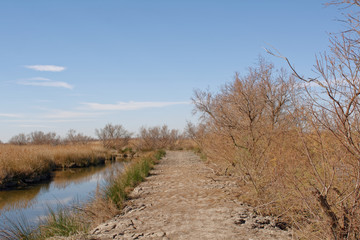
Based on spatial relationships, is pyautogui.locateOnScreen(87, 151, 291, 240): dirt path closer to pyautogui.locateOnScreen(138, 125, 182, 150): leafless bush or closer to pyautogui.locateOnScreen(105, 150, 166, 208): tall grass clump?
pyautogui.locateOnScreen(105, 150, 166, 208): tall grass clump

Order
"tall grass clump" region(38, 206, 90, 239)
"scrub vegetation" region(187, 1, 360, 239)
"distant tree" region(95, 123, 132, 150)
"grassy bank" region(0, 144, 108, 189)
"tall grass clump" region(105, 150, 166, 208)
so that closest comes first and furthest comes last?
"scrub vegetation" region(187, 1, 360, 239), "tall grass clump" region(38, 206, 90, 239), "tall grass clump" region(105, 150, 166, 208), "grassy bank" region(0, 144, 108, 189), "distant tree" region(95, 123, 132, 150)

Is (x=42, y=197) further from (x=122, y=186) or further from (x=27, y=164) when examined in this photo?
(x=27, y=164)

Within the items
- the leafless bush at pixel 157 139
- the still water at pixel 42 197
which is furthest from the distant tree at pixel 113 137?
the still water at pixel 42 197

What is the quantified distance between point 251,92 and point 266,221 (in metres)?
3.60

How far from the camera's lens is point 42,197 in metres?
11.9

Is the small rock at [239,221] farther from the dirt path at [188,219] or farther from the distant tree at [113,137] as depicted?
the distant tree at [113,137]

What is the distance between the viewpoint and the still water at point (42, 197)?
30.3ft

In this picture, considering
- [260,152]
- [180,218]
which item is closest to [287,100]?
[260,152]

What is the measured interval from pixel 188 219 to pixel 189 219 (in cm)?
2

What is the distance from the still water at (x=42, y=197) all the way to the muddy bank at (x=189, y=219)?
1749mm

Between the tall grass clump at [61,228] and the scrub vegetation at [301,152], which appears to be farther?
the tall grass clump at [61,228]

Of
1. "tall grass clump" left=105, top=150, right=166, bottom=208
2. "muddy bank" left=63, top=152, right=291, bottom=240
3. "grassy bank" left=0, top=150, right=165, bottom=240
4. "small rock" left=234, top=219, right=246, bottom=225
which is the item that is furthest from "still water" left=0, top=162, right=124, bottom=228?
"small rock" left=234, top=219, right=246, bottom=225

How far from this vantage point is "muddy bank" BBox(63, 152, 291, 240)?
16.8 feet

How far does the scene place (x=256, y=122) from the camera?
7.87m
